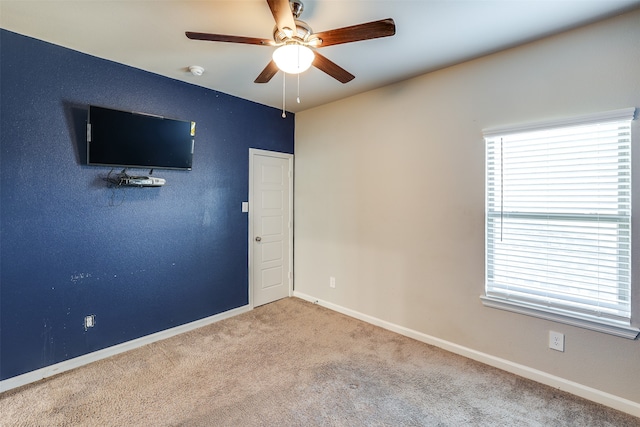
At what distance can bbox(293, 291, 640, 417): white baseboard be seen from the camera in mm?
2004

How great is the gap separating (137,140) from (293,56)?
5.84 ft

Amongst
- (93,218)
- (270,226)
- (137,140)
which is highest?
(137,140)

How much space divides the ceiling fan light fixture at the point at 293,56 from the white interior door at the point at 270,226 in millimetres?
2061

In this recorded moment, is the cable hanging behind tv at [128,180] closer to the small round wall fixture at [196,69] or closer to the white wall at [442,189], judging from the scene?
the small round wall fixture at [196,69]

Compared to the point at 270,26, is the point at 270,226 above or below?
below

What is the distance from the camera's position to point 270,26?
7.06 ft

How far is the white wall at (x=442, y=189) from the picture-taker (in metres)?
2.07

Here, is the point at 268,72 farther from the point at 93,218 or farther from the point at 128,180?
the point at 93,218

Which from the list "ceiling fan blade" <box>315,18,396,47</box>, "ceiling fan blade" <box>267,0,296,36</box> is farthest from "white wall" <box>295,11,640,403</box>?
"ceiling fan blade" <box>267,0,296,36</box>

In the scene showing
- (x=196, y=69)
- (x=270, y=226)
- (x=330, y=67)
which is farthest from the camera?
(x=270, y=226)

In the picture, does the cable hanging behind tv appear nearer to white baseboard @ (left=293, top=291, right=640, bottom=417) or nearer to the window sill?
white baseboard @ (left=293, top=291, right=640, bottom=417)

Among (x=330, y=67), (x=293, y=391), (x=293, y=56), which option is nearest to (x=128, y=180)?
(x=293, y=56)

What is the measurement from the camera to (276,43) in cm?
181

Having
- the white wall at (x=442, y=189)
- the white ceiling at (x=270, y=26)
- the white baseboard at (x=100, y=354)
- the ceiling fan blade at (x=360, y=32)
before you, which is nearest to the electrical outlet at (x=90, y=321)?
the white baseboard at (x=100, y=354)
